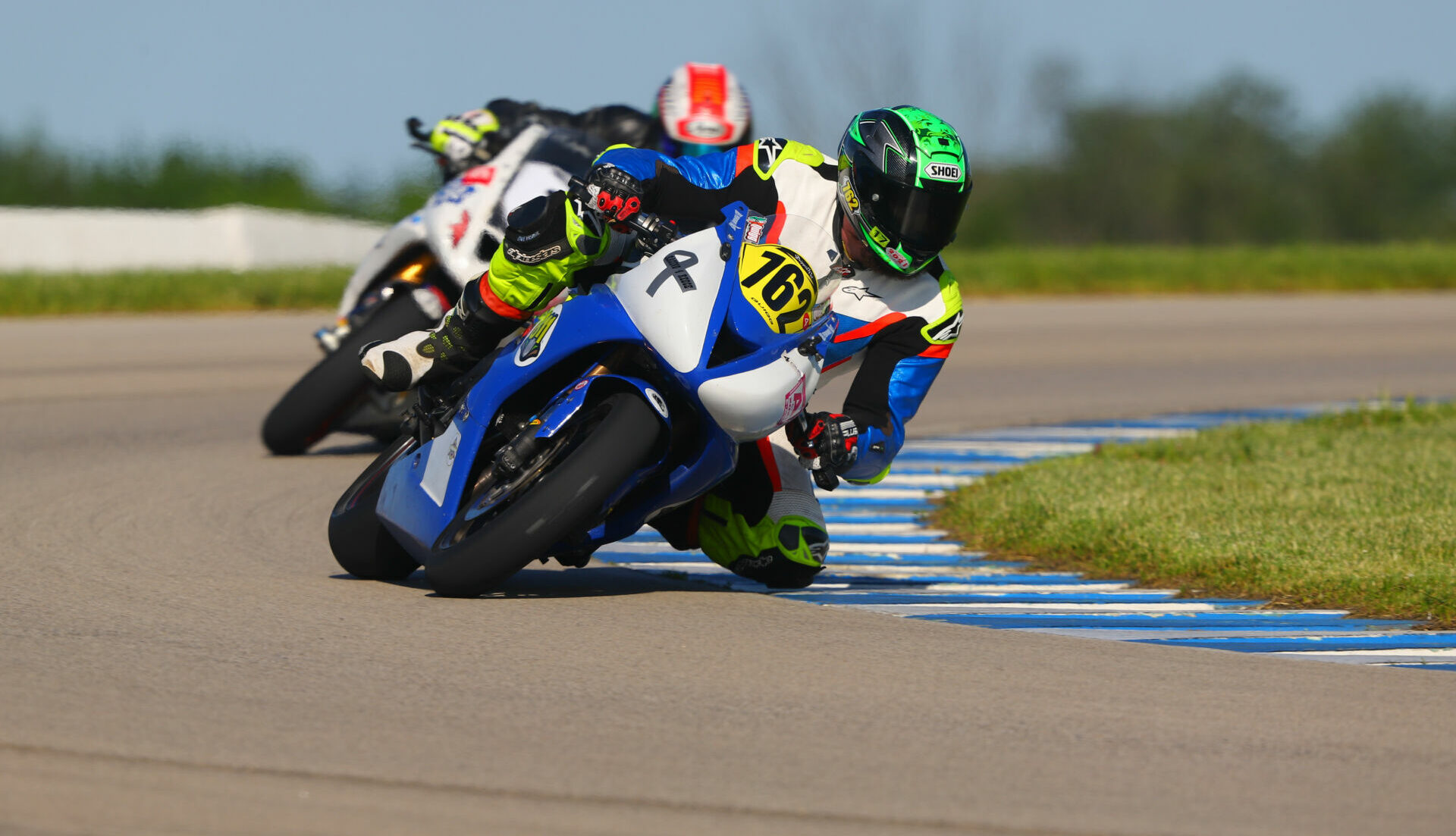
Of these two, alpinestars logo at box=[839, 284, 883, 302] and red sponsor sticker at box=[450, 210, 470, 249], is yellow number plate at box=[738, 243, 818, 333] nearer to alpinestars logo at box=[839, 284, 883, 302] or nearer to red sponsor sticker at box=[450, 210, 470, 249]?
alpinestars logo at box=[839, 284, 883, 302]

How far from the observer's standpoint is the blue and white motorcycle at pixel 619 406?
4.96 metres

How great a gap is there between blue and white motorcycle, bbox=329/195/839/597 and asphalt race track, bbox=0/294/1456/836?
25 cm

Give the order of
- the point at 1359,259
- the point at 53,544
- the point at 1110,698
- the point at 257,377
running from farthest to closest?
the point at 1359,259 < the point at 257,377 < the point at 53,544 < the point at 1110,698

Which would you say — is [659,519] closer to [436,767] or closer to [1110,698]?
[1110,698]

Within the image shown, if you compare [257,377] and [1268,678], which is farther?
[257,377]

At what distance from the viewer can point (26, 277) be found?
763 inches

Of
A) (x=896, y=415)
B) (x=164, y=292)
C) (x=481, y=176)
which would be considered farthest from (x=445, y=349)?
(x=164, y=292)

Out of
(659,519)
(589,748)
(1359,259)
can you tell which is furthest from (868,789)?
(1359,259)

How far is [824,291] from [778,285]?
649 millimetres

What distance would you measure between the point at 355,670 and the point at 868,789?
140cm

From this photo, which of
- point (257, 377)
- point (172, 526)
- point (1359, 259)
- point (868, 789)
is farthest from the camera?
point (1359, 259)

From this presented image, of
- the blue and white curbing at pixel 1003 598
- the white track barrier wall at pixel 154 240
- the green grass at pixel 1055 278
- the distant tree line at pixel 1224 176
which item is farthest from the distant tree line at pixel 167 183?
the blue and white curbing at pixel 1003 598

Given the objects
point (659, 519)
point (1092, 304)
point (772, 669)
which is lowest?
point (1092, 304)

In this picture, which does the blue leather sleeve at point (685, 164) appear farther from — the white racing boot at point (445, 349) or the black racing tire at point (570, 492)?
the black racing tire at point (570, 492)
